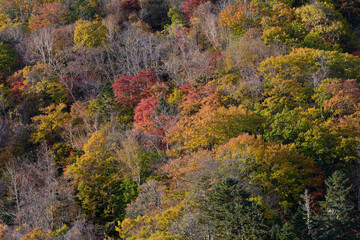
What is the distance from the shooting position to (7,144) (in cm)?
3741

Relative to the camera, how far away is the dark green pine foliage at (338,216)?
78.9ft

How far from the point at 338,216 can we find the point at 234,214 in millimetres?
8411

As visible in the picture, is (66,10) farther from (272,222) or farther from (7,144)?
(272,222)

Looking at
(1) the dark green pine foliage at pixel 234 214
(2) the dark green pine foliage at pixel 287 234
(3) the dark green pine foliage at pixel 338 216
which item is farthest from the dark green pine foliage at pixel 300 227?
(1) the dark green pine foliage at pixel 234 214

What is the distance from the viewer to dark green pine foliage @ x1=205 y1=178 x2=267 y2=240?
2058 centimetres

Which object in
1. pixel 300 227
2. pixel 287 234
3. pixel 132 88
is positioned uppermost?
pixel 132 88

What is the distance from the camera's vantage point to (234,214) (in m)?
20.8

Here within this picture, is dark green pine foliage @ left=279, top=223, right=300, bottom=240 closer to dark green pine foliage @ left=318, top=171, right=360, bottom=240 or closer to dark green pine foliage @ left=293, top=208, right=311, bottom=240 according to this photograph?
dark green pine foliage @ left=293, top=208, right=311, bottom=240

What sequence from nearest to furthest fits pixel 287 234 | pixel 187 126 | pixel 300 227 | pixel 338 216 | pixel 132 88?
pixel 287 234 < pixel 300 227 < pixel 338 216 < pixel 187 126 < pixel 132 88

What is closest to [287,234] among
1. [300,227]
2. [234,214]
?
[300,227]

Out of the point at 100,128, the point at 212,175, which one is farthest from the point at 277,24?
the point at 212,175

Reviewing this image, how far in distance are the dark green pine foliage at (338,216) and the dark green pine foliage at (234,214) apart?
5564 millimetres

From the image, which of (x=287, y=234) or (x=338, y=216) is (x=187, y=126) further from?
(x=287, y=234)

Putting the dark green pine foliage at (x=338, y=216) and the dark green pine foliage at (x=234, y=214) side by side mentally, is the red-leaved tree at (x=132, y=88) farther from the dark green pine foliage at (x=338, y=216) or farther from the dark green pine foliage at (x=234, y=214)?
the dark green pine foliage at (x=338, y=216)
